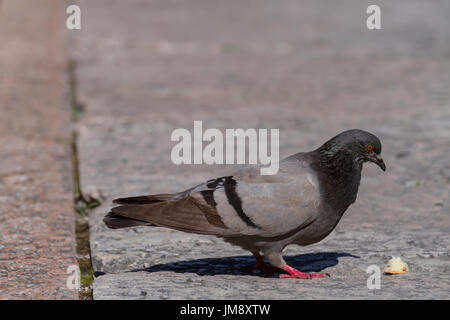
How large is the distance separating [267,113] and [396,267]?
3.12 metres

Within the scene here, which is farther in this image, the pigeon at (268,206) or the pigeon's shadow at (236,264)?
the pigeon's shadow at (236,264)

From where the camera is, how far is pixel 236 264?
3490 millimetres

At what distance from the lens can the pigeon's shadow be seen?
337 centimetres

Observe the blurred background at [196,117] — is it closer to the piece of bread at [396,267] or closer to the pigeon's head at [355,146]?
the piece of bread at [396,267]

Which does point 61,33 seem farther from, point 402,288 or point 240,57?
point 402,288

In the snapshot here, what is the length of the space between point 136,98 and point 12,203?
2.69 meters

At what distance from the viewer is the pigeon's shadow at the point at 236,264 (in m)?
3.37

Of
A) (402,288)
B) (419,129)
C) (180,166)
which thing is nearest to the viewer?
(402,288)

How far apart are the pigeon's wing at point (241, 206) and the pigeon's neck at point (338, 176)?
57mm

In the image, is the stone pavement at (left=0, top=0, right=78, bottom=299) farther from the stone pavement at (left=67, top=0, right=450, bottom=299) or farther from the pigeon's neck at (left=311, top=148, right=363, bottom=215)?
the pigeon's neck at (left=311, top=148, right=363, bottom=215)

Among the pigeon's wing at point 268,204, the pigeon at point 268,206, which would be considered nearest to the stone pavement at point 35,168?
the pigeon at point 268,206

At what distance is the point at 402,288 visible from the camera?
3088 mm
